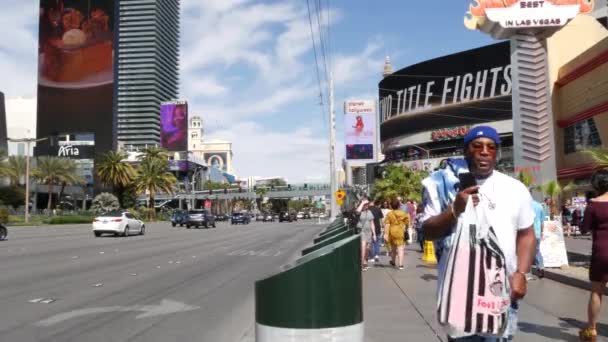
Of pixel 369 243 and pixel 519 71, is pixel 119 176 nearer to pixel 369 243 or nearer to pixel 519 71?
pixel 519 71

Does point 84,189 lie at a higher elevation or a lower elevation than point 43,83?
lower

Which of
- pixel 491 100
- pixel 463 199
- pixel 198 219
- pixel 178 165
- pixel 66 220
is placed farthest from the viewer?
pixel 178 165

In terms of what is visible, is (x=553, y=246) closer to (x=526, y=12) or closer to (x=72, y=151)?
(x=526, y=12)

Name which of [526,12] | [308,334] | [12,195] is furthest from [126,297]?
[12,195]

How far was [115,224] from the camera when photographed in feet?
101

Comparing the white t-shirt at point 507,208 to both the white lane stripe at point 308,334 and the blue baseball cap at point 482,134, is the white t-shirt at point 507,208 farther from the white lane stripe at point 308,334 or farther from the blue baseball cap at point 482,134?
the white lane stripe at point 308,334

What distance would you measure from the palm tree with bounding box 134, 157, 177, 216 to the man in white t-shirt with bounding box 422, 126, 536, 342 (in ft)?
254

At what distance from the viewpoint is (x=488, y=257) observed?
305 centimetres

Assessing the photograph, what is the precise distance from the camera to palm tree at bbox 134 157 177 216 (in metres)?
78.2

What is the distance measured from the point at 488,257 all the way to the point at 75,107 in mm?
114702

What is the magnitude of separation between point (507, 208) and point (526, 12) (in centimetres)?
3009

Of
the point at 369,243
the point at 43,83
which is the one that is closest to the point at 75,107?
the point at 43,83

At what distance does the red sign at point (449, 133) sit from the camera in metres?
80.0

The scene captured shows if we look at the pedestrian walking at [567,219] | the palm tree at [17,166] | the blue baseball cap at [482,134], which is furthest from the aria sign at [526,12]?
the palm tree at [17,166]
